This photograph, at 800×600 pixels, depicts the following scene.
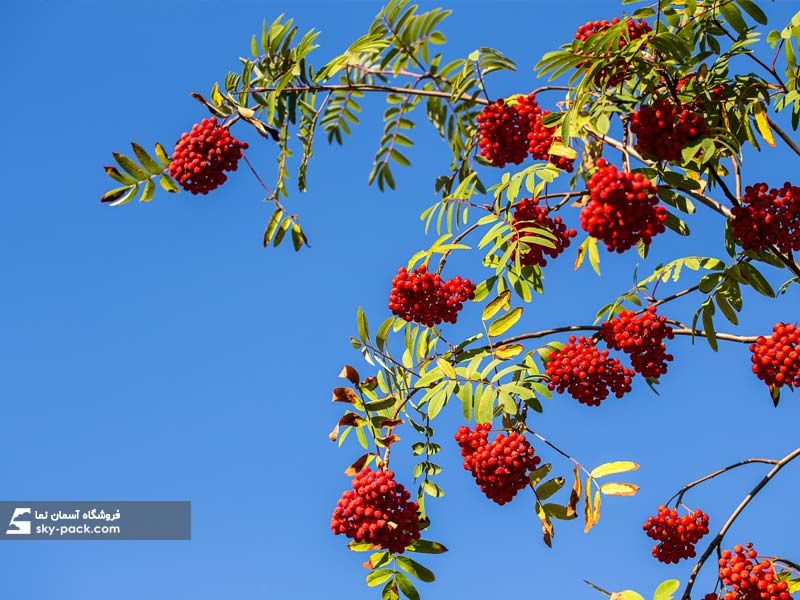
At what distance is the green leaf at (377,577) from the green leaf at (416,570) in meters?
0.09

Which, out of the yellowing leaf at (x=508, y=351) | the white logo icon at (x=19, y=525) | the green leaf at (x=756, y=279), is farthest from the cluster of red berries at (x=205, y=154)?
the white logo icon at (x=19, y=525)

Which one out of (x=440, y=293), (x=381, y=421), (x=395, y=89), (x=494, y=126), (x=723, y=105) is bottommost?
(x=381, y=421)

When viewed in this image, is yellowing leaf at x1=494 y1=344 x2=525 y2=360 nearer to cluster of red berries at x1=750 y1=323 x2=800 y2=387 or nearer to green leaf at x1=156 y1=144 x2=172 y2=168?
cluster of red berries at x1=750 y1=323 x2=800 y2=387

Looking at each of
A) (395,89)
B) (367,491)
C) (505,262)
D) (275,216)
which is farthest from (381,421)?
(395,89)

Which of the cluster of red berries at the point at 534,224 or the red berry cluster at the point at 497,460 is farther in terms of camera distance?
the cluster of red berries at the point at 534,224

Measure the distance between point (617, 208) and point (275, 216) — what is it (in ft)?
7.10

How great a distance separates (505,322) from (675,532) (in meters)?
1.54

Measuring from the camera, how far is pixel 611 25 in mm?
5117

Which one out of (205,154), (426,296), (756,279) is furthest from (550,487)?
(205,154)

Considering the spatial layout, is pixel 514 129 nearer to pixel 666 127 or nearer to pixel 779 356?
pixel 666 127

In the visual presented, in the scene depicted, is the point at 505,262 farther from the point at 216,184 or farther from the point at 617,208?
the point at 216,184

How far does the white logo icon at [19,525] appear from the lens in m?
12.2

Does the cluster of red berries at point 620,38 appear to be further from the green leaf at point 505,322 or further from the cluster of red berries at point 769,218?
the green leaf at point 505,322

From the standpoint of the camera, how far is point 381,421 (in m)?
4.93
